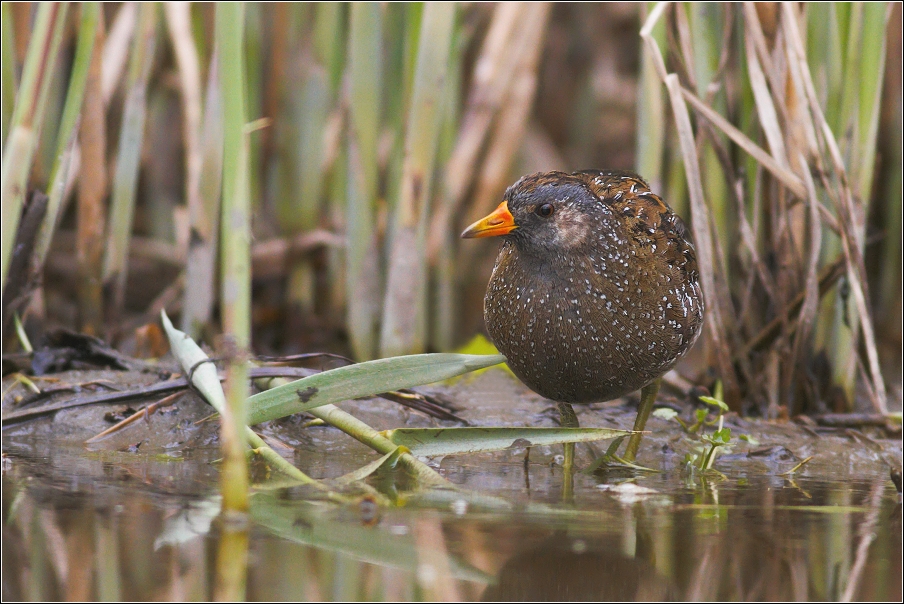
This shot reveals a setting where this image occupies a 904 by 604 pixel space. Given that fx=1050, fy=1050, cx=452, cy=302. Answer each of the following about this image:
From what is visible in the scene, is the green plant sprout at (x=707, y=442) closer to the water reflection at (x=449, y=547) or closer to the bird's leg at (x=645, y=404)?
the bird's leg at (x=645, y=404)

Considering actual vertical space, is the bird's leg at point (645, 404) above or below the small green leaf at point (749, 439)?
above

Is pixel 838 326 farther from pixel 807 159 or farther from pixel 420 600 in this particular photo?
pixel 420 600

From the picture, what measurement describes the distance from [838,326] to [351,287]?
6.30ft

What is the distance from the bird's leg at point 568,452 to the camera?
117 inches

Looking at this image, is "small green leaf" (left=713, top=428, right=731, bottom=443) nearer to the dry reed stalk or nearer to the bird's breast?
the bird's breast

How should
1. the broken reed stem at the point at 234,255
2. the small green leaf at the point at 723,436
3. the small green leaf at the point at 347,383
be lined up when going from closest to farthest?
the broken reed stem at the point at 234,255 < the small green leaf at the point at 347,383 < the small green leaf at the point at 723,436

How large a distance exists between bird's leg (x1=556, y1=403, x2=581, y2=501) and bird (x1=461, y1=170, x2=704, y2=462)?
0.06 meters

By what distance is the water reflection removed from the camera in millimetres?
2025

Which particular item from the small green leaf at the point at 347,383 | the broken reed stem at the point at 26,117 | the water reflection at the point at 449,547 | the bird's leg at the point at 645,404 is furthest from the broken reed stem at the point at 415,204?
the water reflection at the point at 449,547

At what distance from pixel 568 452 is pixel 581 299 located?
472 mm

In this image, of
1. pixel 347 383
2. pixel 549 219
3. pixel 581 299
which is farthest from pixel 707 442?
pixel 347 383

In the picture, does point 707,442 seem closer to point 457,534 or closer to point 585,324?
point 585,324

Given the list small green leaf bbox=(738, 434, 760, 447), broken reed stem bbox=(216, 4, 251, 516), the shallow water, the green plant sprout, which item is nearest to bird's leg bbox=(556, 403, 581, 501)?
the shallow water

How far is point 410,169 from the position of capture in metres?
4.03
